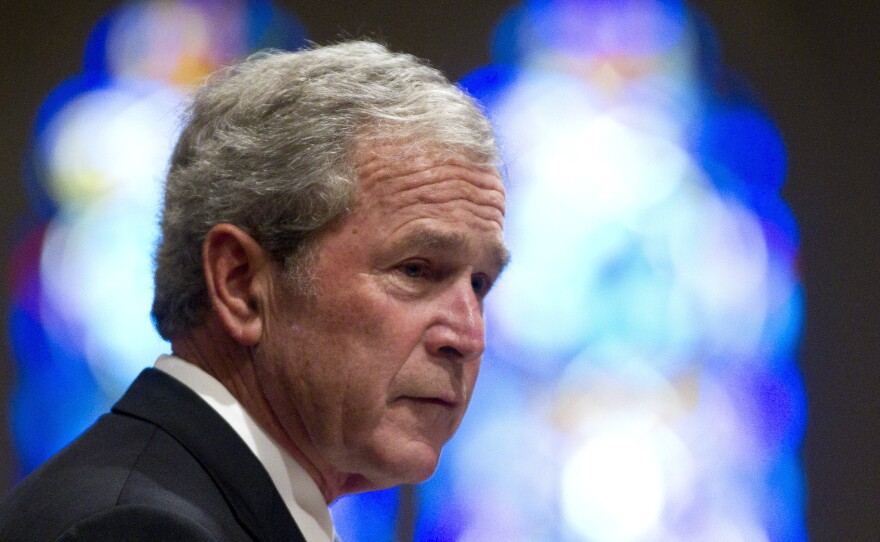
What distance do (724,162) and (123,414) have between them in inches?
129

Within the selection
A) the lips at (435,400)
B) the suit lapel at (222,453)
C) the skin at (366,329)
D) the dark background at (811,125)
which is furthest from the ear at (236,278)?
the dark background at (811,125)

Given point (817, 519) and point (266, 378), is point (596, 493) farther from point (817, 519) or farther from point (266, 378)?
point (266, 378)

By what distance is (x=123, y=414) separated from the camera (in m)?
1.44

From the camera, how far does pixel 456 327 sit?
1493 mm

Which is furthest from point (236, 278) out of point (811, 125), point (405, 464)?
point (811, 125)

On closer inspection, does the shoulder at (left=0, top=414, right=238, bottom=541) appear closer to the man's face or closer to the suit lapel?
the suit lapel

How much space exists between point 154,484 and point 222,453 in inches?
5.8

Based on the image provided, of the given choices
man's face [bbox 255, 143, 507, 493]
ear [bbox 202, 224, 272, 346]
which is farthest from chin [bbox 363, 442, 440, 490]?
ear [bbox 202, 224, 272, 346]

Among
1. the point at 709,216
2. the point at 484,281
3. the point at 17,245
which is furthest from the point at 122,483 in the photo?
the point at 709,216

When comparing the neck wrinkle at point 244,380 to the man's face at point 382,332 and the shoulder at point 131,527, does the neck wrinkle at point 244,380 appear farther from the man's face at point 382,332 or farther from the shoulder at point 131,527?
the shoulder at point 131,527

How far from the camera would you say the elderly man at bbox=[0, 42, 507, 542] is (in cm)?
146

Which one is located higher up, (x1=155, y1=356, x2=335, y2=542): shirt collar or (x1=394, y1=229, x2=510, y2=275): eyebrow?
(x1=394, y1=229, x2=510, y2=275): eyebrow

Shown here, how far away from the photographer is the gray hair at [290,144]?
1.48 metres

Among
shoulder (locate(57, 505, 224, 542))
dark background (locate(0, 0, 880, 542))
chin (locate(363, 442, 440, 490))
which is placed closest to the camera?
shoulder (locate(57, 505, 224, 542))
